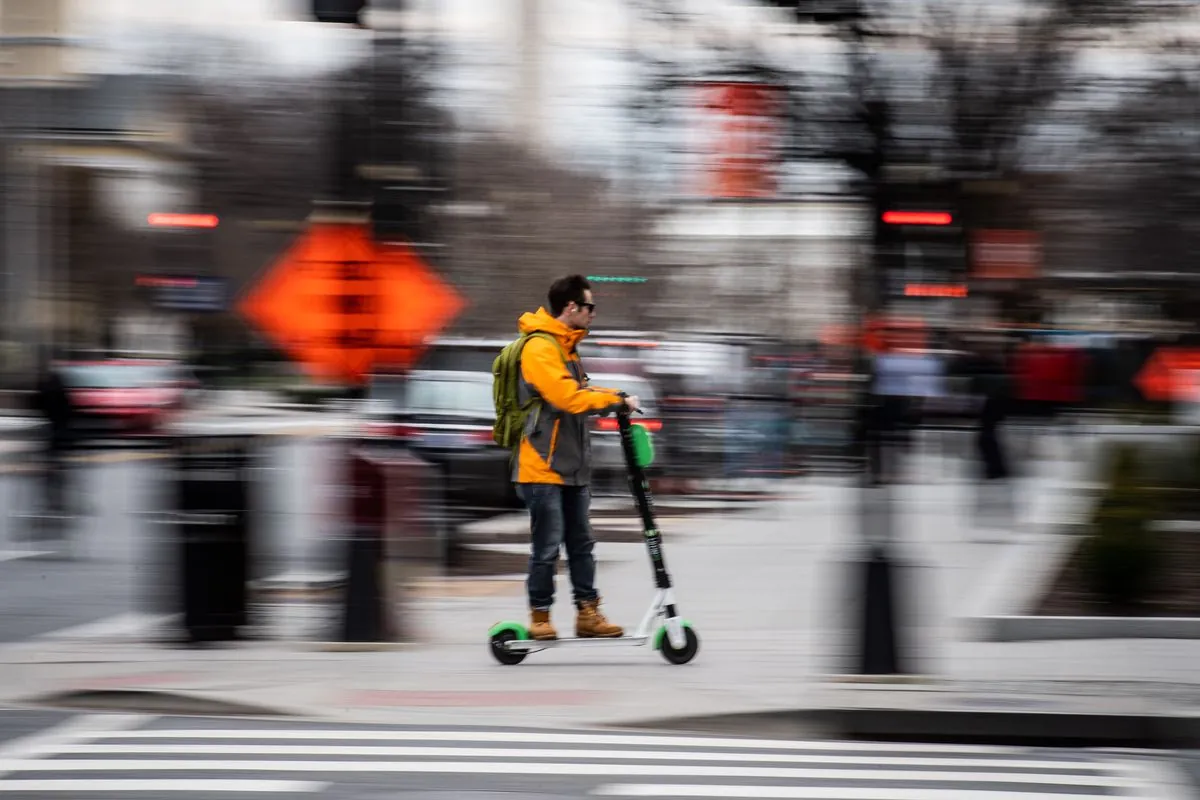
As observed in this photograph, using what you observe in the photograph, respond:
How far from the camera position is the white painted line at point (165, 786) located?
6.64 m

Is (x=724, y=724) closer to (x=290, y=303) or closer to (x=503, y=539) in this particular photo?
(x=290, y=303)

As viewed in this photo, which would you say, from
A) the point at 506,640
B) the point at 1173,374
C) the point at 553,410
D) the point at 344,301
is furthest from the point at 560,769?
the point at 1173,374

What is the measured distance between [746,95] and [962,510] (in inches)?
378

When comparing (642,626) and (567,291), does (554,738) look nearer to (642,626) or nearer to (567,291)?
(642,626)

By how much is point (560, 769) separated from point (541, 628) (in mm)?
2358

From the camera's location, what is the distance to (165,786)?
6715 mm

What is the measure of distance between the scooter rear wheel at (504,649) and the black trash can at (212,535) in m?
1.57

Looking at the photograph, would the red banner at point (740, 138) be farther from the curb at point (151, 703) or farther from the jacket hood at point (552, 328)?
the curb at point (151, 703)

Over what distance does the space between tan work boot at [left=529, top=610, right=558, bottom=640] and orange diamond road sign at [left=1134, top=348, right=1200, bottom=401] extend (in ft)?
38.4

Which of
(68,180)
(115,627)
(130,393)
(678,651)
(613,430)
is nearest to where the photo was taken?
(678,651)

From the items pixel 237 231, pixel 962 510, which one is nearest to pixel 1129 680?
pixel 962 510

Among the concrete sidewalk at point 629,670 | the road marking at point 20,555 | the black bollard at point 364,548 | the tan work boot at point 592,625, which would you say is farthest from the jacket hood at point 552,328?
the road marking at point 20,555

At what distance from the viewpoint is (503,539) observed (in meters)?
16.6

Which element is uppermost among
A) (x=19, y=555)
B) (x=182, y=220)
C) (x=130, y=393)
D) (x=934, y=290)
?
(x=182, y=220)
